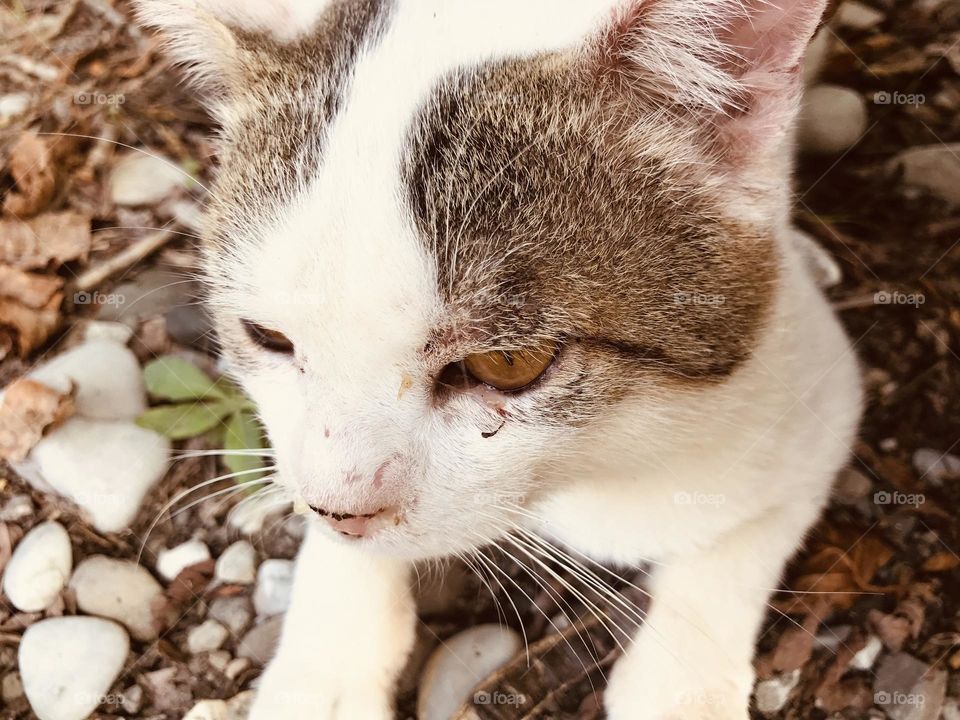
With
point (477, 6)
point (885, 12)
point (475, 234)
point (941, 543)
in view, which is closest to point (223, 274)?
point (475, 234)

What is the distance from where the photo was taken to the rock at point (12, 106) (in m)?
1.94

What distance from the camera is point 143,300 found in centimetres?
175

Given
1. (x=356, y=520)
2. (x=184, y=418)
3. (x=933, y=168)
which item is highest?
(x=933, y=168)

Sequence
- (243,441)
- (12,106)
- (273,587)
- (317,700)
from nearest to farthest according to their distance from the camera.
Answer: (317,700)
(273,587)
(243,441)
(12,106)

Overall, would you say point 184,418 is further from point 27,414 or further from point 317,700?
point 317,700

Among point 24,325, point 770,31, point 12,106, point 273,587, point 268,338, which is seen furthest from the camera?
point 12,106

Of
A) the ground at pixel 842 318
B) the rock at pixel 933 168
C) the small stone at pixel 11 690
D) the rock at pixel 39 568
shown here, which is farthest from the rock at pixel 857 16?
the small stone at pixel 11 690

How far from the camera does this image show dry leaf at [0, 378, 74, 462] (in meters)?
1.54

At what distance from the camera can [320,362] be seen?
98 cm

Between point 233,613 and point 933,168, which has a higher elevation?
point 933,168

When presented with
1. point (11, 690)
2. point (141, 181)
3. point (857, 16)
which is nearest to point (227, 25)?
A: point (141, 181)

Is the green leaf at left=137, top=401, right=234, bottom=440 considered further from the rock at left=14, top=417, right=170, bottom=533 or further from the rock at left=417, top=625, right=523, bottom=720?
the rock at left=417, top=625, right=523, bottom=720

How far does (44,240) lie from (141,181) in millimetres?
236

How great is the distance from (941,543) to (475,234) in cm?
106
